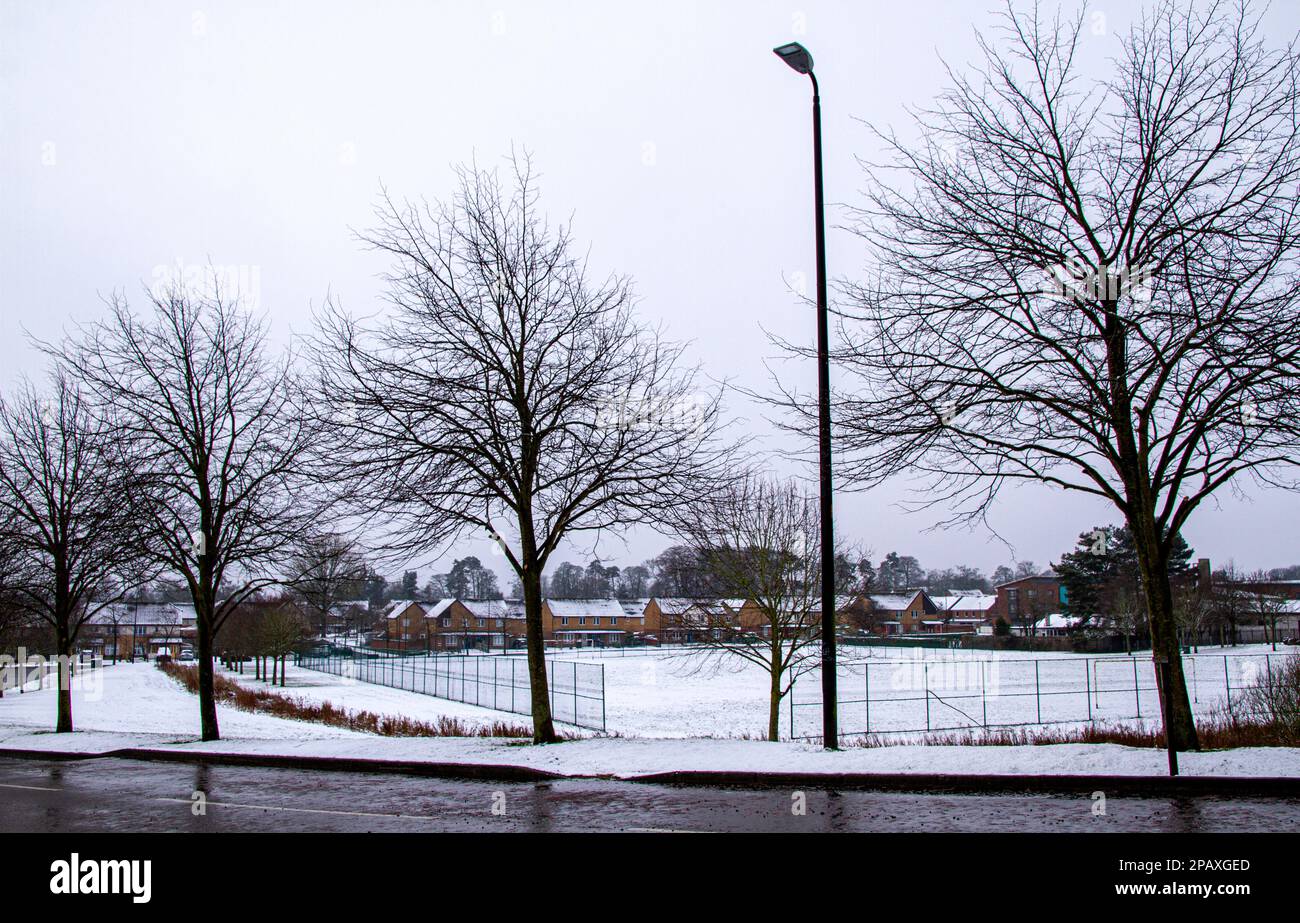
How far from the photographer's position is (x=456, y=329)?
47.9 ft

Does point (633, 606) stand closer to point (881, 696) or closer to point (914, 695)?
point (881, 696)

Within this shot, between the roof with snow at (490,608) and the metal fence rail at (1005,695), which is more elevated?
the metal fence rail at (1005,695)

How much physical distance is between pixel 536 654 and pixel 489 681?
38673mm

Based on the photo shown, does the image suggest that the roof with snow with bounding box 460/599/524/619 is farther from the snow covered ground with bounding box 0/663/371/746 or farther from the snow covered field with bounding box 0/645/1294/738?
the snow covered ground with bounding box 0/663/371/746

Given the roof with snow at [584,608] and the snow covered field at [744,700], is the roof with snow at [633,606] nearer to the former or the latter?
the roof with snow at [584,608]

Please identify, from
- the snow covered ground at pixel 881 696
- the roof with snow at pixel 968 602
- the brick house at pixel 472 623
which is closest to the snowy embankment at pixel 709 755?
the snow covered ground at pixel 881 696

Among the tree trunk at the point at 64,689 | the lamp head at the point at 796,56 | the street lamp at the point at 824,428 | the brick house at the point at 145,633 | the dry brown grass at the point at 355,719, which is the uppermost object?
the lamp head at the point at 796,56

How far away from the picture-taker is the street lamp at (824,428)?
11.2m

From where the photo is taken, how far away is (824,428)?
36.9 feet

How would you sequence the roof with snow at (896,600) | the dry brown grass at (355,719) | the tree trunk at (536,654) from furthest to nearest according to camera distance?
the roof with snow at (896,600), the dry brown grass at (355,719), the tree trunk at (536,654)

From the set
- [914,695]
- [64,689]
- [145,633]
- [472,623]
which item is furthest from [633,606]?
[64,689]

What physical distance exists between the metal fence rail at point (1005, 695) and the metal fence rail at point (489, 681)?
8.85 meters

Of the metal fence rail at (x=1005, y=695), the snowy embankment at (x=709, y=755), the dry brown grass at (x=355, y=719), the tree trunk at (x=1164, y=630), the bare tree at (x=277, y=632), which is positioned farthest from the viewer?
the bare tree at (x=277, y=632)
